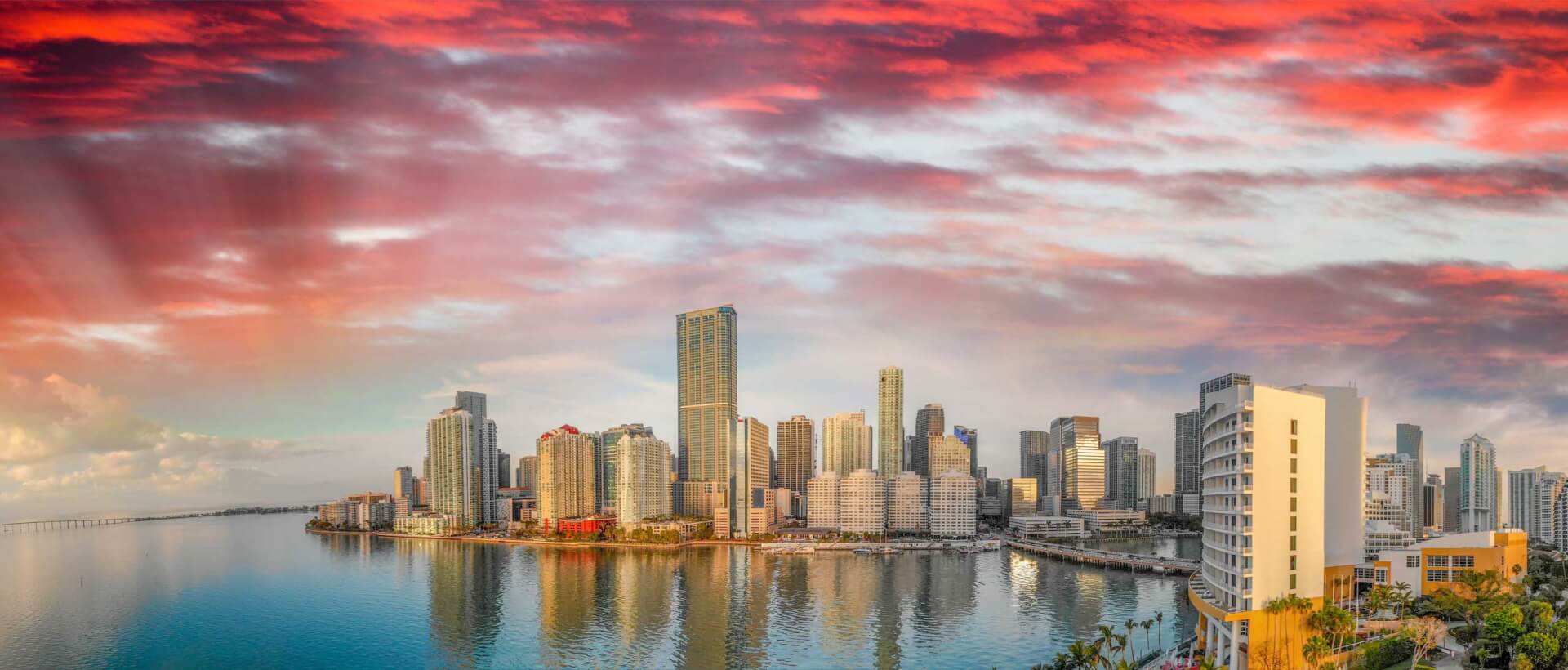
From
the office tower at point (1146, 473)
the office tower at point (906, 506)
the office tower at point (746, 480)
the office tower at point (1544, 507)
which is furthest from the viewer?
the office tower at point (1146, 473)

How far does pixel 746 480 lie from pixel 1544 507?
53336 mm

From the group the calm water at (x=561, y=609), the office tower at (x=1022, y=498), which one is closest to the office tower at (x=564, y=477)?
the calm water at (x=561, y=609)

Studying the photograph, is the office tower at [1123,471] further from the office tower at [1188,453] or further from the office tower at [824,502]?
the office tower at [824,502]

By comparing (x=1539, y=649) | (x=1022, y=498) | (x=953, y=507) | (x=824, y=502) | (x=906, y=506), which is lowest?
(x=1022, y=498)

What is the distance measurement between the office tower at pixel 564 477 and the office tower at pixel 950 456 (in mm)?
38317

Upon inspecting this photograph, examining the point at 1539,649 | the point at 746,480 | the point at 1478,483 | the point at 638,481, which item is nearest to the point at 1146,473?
the point at 1478,483

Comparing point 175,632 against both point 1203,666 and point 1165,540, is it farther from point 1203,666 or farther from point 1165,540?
point 1165,540

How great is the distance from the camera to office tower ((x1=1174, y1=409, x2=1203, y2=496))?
9838cm

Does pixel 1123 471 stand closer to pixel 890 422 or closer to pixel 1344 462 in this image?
pixel 890 422

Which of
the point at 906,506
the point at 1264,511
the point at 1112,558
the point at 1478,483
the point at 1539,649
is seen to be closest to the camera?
the point at 1539,649

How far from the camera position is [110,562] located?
60.0m

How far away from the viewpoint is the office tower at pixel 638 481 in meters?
77.2

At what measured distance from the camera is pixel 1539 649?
19.0 m

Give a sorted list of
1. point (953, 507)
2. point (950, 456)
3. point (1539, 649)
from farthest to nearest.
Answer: point (950, 456), point (953, 507), point (1539, 649)
